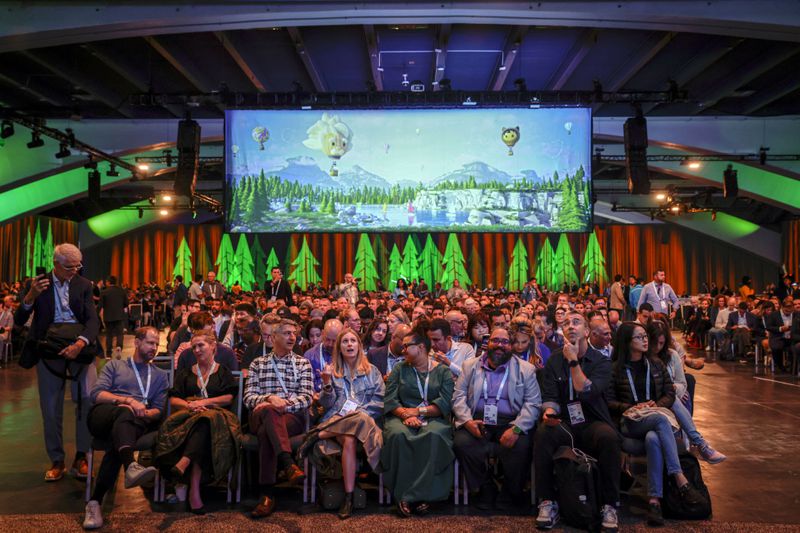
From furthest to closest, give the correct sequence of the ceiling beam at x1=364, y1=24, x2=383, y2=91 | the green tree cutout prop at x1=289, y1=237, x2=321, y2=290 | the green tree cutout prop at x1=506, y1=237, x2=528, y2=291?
the green tree cutout prop at x1=506, y1=237, x2=528, y2=291
the green tree cutout prop at x1=289, y1=237, x2=321, y2=290
the ceiling beam at x1=364, y1=24, x2=383, y2=91

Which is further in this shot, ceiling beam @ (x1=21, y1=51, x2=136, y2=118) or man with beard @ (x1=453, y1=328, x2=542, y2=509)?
ceiling beam @ (x1=21, y1=51, x2=136, y2=118)

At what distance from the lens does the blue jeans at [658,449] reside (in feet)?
13.8

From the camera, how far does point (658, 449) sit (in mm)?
4281

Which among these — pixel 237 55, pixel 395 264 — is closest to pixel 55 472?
pixel 237 55

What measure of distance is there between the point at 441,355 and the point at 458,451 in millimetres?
948

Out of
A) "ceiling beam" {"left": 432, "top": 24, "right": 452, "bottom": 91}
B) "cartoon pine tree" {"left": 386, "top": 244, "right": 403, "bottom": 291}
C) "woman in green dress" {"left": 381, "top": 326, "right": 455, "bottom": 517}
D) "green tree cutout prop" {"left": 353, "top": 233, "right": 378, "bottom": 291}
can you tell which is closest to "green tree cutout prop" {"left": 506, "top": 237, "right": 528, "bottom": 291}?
"cartoon pine tree" {"left": 386, "top": 244, "right": 403, "bottom": 291}

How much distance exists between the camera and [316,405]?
16.3 feet

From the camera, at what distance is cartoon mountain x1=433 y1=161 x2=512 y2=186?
1114 centimetres

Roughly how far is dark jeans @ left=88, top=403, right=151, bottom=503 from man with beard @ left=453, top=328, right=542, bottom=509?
1.93m

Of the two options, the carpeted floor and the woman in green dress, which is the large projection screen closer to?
the woman in green dress

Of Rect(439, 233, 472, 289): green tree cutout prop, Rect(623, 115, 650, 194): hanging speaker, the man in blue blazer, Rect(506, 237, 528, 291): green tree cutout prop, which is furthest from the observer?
Rect(506, 237, 528, 291): green tree cutout prop

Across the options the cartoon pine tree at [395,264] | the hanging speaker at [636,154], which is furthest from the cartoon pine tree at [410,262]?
the hanging speaker at [636,154]

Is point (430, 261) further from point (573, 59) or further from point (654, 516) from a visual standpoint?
point (654, 516)

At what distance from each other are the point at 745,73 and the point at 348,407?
985cm
